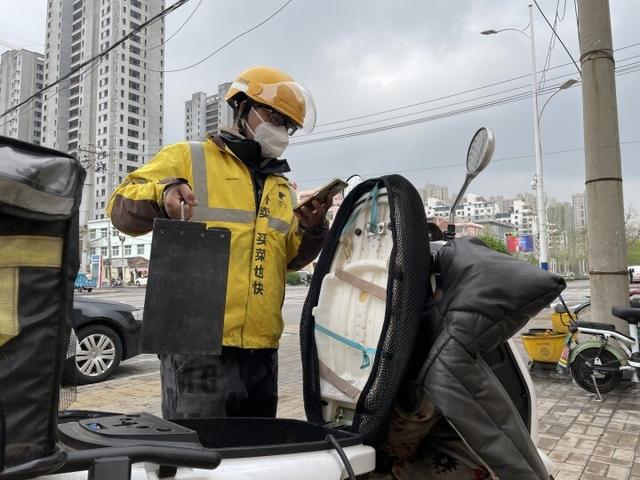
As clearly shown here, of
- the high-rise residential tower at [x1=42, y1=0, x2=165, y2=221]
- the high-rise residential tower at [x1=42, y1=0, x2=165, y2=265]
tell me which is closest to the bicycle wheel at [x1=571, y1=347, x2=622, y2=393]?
the high-rise residential tower at [x1=42, y1=0, x2=165, y2=221]

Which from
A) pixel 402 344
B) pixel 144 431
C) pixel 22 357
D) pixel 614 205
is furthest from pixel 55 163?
pixel 614 205

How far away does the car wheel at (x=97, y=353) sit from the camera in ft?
20.0

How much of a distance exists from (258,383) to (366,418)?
56 centimetres

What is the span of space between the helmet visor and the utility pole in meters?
4.72

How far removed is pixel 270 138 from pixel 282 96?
17 cm

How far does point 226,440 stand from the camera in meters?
1.51

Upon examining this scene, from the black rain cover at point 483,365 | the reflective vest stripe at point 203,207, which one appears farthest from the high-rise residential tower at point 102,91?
the black rain cover at point 483,365

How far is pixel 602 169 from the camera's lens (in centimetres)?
558

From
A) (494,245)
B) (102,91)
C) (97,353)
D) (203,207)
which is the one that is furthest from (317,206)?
(102,91)

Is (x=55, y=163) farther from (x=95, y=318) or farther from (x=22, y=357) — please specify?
(x=95, y=318)

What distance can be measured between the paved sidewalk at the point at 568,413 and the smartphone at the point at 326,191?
258 cm

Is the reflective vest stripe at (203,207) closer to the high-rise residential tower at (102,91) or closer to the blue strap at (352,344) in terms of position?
the blue strap at (352,344)

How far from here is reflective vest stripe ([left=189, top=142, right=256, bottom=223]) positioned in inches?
69.2

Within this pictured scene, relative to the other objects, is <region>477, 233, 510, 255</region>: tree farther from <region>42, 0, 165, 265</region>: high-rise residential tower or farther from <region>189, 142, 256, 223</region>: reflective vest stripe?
<region>42, 0, 165, 265</region>: high-rise residential tower
